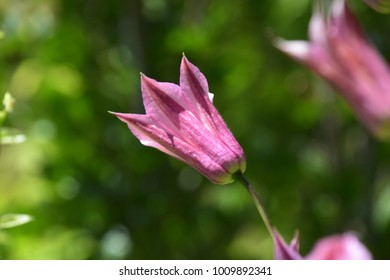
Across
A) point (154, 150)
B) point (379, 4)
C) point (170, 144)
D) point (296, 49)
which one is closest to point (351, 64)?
point (296, 49)

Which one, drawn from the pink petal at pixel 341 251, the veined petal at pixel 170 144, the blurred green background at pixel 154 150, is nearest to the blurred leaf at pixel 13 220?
the veined petal at pixel 170 144

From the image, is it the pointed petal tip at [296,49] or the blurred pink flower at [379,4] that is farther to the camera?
the pointed petal tip at [296,49]

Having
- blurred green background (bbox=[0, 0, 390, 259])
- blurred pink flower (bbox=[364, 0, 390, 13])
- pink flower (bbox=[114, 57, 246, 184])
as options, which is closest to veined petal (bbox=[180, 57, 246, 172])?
pink flower (bbox=[114, 57, 246, 184])

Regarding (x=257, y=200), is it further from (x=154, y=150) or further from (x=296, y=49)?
(x=154, y=150)

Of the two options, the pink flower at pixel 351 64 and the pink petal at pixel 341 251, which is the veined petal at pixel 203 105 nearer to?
the pink petal at pixel 341 251

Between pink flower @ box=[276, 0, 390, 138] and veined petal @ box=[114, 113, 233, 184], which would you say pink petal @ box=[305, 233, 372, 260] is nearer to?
veined petal @ box=[114, 113, 233, 184]
